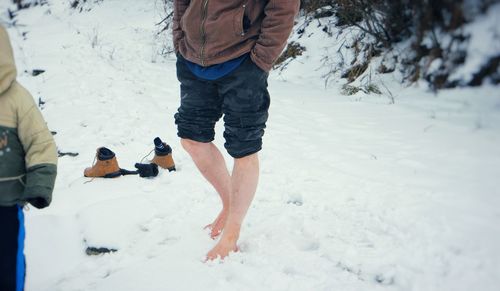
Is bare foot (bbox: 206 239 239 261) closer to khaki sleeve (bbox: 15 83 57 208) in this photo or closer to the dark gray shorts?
the dark gray shorts

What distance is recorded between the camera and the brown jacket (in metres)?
1.65

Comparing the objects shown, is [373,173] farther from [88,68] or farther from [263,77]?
[88,68]

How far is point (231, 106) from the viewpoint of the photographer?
1.80 meters

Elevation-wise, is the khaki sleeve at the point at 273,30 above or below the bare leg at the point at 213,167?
above

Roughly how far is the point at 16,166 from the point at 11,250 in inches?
13.1

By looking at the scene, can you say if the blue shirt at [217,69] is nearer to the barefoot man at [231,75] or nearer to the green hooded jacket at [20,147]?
the barefoot man at [231,75]

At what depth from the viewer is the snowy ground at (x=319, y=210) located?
1614mm

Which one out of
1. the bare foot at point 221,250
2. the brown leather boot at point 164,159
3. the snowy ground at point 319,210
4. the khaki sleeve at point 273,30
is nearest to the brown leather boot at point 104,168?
the snowy ground at point 319,210

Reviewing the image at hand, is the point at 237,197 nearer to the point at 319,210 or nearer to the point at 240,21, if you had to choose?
the point at 319,210

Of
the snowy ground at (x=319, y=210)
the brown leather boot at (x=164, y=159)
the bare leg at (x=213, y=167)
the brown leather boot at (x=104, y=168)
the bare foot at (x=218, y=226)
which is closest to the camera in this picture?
the snowy ground at (x=319, y=210)

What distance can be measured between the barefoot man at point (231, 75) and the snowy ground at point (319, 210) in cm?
31

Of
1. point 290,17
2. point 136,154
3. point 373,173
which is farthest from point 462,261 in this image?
point 136,154

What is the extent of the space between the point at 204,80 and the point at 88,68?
19.3ft

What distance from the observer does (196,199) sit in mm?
2695
